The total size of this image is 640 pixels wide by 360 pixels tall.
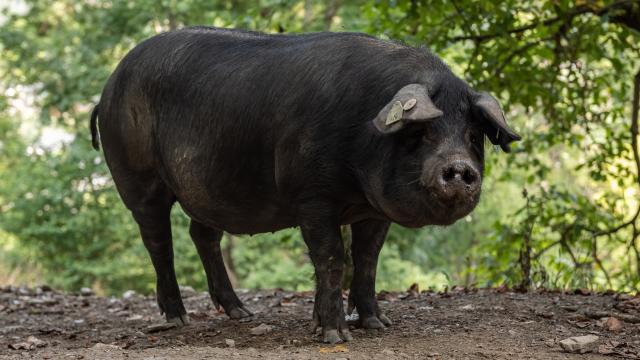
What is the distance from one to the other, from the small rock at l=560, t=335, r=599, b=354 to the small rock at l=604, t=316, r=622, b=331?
0.50 m

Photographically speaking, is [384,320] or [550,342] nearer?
[550,342]

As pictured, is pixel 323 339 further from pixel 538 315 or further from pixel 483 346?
pixel 538 315

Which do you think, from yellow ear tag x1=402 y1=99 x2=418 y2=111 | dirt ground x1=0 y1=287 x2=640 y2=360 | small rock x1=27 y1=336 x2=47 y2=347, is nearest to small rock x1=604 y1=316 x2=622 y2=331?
dirt ground x1=0 y1=287 x2=640 y2=360

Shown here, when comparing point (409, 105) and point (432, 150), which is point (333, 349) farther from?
point (409, 105)

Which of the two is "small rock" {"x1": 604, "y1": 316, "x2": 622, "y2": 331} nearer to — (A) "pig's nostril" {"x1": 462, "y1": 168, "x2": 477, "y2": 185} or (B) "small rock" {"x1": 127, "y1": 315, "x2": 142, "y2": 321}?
(A) "pig's nostril" {"x1": 462, "y1": 168, "x2": 477, "y2": 185}

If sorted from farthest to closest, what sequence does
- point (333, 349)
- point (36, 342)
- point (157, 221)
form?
point (157, 221), point (36, 342), point (333, 349)

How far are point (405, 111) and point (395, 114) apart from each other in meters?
0.04

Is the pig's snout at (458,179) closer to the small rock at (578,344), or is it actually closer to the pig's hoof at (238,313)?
the small rock at (578,344)

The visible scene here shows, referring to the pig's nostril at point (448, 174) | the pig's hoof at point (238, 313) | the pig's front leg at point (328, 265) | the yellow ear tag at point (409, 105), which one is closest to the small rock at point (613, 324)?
the pig's front leg at point (328, 265)

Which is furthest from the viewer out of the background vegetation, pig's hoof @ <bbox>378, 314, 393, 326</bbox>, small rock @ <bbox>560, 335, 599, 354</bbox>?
the background vegetation

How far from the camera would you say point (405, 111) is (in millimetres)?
4020

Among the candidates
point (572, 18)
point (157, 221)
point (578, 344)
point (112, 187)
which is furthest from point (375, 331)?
point (112, 187)

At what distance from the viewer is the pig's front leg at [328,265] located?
451 centimetres

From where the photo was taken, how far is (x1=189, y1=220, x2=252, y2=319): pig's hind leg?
5.93 meters
